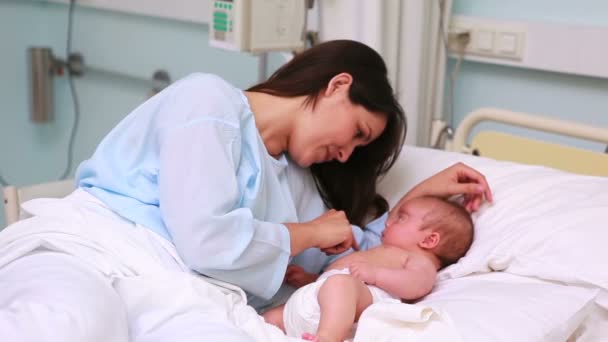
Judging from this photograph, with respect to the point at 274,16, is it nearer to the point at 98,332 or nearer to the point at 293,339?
the point at 293,339

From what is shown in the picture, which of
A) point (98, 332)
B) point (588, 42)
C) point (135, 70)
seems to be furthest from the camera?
point (135, 70)

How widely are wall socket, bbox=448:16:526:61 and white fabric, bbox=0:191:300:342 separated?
1.23 metres

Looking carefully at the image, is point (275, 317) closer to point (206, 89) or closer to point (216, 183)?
point (216, 183)

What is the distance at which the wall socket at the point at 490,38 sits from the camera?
221 centimetres

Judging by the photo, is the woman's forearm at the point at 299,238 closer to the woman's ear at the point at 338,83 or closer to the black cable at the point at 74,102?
the woman's ear at the point at 338,83

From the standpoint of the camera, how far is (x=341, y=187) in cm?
188

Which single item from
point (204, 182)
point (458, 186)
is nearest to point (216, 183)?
point (204, 182)

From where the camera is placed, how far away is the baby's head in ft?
5.46

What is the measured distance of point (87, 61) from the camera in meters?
3.53

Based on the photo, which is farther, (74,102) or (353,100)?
(74,102)

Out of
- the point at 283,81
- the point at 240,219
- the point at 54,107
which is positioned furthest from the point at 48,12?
the point at 240,219

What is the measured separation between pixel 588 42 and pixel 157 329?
58.4 inches

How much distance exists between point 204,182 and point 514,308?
2.05 feet

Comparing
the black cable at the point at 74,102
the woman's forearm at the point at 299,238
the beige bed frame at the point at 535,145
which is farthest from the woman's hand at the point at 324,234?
the black cable at the point at 74,102
